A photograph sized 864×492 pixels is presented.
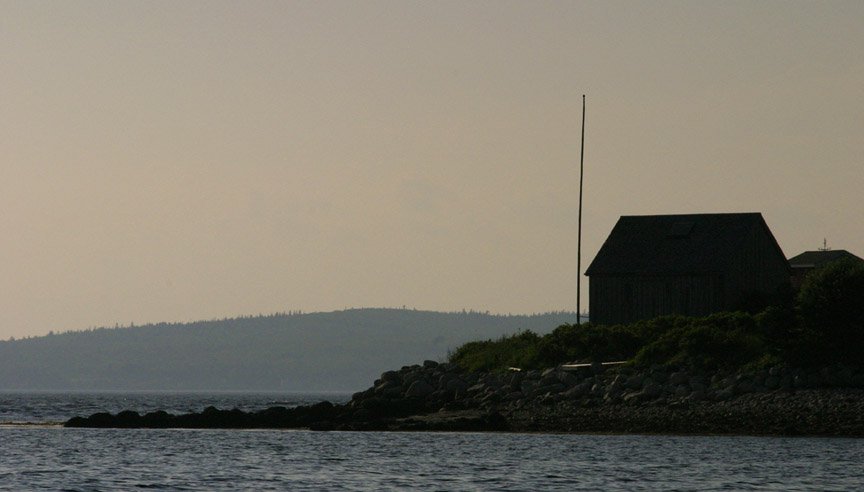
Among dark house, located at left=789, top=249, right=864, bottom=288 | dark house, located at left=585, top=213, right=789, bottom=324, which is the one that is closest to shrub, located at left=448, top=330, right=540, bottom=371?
dark house, located at left=585, top=213, right=789, bottom=324

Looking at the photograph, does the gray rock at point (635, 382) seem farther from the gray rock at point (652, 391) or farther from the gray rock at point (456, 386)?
the gray rock at point (456, 386)

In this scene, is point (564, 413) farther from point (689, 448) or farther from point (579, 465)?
point (579, 465)

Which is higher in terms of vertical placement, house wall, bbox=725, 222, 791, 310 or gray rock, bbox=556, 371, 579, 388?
house wall, bbox=725, 222, 791, 310

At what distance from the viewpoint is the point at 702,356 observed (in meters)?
65.8

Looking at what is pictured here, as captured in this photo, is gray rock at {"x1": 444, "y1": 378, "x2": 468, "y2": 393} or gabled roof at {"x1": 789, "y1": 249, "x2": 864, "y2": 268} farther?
gabled roof at {"x1": 789, "y1": 249, "x2": 864, "y2": 268}

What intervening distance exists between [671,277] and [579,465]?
104ft

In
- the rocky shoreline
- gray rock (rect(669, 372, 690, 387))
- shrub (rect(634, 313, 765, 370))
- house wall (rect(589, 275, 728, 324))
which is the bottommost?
the rocky shoreline

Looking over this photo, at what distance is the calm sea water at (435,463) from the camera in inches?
1671

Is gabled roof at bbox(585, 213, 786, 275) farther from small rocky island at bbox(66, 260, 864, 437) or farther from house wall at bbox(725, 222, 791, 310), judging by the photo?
small rocky island at bbox(66, 260, 864, 437)

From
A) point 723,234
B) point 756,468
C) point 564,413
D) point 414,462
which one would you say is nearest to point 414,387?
point 564,413

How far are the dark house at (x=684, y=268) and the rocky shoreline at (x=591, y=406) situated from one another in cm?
939

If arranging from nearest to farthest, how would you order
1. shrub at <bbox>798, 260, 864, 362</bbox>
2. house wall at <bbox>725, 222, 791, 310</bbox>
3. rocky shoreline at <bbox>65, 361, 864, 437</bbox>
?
rocky shoreline at <bbox>65, 361, 864, 437</bbox>, shrub at <bbox>798, 260, 864, 362</bbox>, house wall at <bbox>725, 222, 791, 310</bbox>

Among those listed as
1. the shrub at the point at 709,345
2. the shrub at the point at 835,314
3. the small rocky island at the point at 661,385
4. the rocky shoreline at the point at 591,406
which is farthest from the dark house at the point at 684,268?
the shrub at the point at 835,314

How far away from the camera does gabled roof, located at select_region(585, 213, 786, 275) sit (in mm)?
77062
